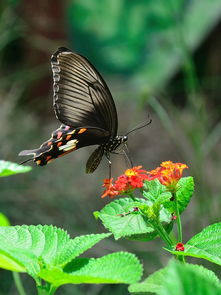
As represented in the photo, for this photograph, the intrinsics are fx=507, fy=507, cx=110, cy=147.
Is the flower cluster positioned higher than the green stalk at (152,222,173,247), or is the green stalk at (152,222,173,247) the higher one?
the flower cluster

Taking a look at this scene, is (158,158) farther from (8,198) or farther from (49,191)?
(8,198)

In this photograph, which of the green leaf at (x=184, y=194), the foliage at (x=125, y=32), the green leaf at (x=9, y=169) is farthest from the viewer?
the foliage at (x=125, y=32)

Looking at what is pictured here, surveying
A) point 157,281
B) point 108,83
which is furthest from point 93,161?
point 108,83

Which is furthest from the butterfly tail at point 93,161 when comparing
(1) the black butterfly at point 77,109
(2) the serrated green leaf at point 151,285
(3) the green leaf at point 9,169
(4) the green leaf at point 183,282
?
(4) the green leaf at point 183,282

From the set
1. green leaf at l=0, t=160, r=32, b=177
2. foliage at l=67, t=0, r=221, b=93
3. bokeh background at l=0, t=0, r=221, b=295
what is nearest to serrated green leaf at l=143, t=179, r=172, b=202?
green leaf at l=0, t=160, r=32, b=177

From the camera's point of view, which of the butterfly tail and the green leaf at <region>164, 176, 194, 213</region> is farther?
the butterfly tail

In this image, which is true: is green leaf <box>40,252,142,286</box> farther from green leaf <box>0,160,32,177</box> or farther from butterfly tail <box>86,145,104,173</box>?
butterfly tail <box>86,145,104,173</box>

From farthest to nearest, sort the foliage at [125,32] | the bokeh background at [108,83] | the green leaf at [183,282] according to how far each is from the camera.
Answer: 1. the foliage at [125,32]
2. the bokeh background at [108,83]
3. the green leaf at [183,282]

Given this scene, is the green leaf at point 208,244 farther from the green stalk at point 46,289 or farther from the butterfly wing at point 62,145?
the butterfly wing at point 62,145
